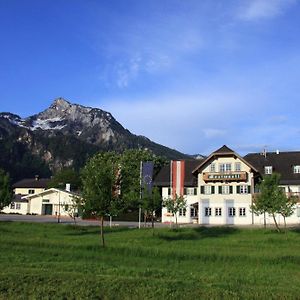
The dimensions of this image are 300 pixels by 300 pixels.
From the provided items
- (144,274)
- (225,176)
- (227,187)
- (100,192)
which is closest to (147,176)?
(225,176)

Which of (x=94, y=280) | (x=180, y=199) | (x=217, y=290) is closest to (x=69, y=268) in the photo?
(x=94, y=280)

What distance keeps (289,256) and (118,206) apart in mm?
16470

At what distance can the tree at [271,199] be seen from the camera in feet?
148

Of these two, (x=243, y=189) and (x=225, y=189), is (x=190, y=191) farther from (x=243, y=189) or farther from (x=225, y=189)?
(x=243, y=189)

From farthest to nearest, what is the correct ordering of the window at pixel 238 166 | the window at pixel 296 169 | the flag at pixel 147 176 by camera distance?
the window at pixel 296 169 → the window at pixel 238 166 → the flag at pixel 147 176

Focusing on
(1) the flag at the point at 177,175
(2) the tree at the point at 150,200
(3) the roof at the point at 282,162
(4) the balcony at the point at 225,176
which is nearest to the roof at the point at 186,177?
(4) the balcony at the point at 225,176

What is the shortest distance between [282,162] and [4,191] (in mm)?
41191

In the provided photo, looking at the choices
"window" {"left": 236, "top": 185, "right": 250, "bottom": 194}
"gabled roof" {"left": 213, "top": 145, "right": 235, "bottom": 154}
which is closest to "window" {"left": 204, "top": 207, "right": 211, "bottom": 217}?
"window" {"left": 236, "top": 185, "right": 250, "bottom": 194}

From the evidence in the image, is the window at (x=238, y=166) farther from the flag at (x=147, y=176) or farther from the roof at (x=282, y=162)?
the flag at (x=147, y=176)

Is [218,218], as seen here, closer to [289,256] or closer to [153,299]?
[289,256]

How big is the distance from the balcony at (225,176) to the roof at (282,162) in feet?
17.6

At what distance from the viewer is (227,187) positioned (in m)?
68.1

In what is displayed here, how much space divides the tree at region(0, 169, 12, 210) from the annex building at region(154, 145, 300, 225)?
21.7 m

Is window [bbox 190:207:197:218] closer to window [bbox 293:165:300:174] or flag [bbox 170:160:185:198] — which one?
flag [bbox 170:160:185:198]
